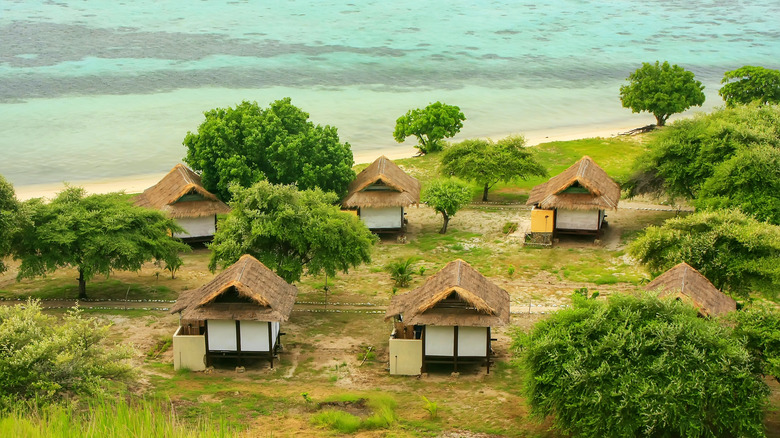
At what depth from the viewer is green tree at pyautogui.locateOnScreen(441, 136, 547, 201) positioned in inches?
1582

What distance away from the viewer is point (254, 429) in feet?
70.1

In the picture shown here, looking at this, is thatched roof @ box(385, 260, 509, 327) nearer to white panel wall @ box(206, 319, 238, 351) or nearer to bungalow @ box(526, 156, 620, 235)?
white panel wall @ box(206, 319, 238, 351)

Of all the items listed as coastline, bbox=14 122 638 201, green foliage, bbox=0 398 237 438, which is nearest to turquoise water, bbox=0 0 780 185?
coastline, bbox=14 122 638 201

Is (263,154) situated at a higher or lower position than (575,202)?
higher

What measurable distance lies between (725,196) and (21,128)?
46321 mm

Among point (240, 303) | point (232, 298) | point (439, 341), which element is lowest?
point (439, 341)

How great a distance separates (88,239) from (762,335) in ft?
65.1

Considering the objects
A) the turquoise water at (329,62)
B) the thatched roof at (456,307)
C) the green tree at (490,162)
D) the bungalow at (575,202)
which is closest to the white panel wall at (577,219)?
the bungalow at (575,202)

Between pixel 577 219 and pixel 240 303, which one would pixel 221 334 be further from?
pixel 577 219

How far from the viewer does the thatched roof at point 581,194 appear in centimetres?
3547

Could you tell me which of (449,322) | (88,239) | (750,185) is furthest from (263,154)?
(750,185)

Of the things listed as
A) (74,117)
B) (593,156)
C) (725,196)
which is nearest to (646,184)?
(725,196)

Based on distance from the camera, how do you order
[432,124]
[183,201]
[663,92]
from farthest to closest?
1. [663,92]
2. [432,124]
3. [183,201]

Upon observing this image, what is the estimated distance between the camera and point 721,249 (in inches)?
1096
